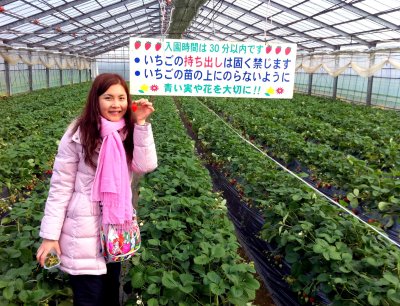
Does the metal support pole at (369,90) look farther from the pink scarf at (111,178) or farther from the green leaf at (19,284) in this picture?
the green leaf at (19,284)

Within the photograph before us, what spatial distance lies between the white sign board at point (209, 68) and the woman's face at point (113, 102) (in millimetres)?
2032

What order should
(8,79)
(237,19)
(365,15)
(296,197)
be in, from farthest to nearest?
(8,79), (237,19), (365,15), (296,197)

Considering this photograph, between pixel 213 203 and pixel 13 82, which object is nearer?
pixel 213 203

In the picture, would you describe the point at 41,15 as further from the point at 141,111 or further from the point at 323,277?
the point at 323,277

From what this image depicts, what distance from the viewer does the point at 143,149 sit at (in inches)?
71.9

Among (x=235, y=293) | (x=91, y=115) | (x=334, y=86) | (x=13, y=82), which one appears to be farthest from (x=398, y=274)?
(x=13, y=82)

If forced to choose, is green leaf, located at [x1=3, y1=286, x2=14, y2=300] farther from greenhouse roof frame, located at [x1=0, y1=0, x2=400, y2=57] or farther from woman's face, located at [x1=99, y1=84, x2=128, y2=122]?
greenhouse roof frame, located at [x1=0, y1=0, x2=400, y2=57]

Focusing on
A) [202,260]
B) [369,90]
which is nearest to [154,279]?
[202,260]

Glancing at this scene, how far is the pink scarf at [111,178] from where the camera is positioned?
1.69m

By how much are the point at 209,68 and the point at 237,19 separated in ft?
53.6

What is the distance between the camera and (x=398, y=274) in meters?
2.13

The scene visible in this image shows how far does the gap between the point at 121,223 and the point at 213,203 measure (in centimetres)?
144

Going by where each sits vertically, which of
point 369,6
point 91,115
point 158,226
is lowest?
point 158,226

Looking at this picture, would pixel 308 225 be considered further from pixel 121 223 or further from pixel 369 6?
pixel 369 6
